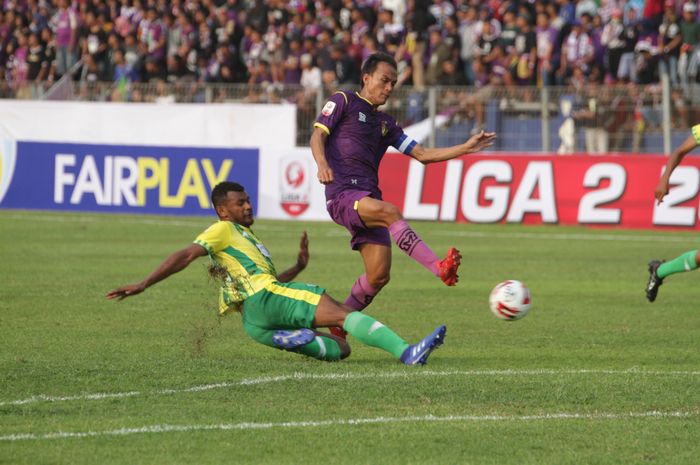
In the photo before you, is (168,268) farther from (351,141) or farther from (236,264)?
(351,141)

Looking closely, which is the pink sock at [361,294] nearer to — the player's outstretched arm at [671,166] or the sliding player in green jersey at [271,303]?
the sliding player in green jersey at [271,303]

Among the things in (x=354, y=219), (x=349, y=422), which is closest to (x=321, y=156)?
(x=354, y=219)

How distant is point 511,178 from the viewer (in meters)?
24.1

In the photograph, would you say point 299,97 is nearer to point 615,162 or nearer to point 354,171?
point 615,162

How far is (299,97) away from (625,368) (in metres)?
17.5

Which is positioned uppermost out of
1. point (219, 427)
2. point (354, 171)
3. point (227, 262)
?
point (354, 171)

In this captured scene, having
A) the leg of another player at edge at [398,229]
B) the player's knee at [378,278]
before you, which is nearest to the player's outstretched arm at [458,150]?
the leg of another player at edge at [398,229]

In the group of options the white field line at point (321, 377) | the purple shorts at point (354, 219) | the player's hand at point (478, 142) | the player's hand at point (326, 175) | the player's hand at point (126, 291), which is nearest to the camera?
the white field line at point (321, 377)

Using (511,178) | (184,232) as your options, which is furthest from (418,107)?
(184,232)

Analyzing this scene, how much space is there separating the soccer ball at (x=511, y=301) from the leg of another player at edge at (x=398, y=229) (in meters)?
0.52

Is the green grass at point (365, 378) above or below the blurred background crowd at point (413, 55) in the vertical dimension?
below

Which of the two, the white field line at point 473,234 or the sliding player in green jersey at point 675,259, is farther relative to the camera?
the white field line at point 473,234

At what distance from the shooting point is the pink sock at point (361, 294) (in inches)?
404

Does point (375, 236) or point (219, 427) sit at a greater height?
point (375, 236)
